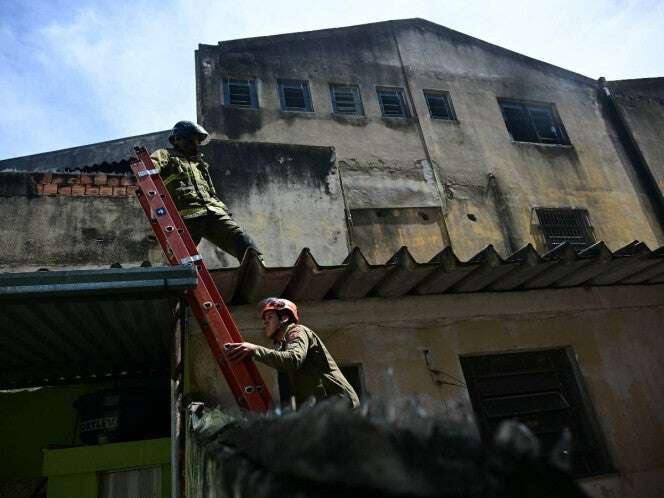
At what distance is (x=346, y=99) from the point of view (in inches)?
437

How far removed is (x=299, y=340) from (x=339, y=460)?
2393 millimetres

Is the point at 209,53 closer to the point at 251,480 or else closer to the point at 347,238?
the point at 347,238

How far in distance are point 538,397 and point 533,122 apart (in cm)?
922

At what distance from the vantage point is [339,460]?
639mm

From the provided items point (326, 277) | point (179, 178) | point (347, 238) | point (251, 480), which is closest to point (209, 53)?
point (347, 238)

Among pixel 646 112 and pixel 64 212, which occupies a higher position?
pixel 646 112

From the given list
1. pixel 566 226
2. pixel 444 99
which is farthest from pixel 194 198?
pixel 566 226

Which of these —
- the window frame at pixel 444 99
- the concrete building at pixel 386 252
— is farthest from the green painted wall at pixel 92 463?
the window frame at pixel 444 99

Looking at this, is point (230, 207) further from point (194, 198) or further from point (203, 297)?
point (203, 297)

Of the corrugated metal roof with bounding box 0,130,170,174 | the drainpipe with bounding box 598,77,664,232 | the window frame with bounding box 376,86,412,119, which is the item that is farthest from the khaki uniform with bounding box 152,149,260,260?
the drainpipe with bounding box 598,77,664,232

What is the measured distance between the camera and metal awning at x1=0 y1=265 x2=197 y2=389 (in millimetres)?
2900

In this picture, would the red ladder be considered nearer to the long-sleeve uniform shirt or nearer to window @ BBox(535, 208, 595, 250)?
the long-sleeve uniform shirt

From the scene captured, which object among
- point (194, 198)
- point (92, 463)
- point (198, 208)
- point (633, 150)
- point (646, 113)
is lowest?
point (92, 463)

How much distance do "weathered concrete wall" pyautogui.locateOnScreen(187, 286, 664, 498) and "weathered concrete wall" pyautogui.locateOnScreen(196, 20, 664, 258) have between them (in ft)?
13.4
